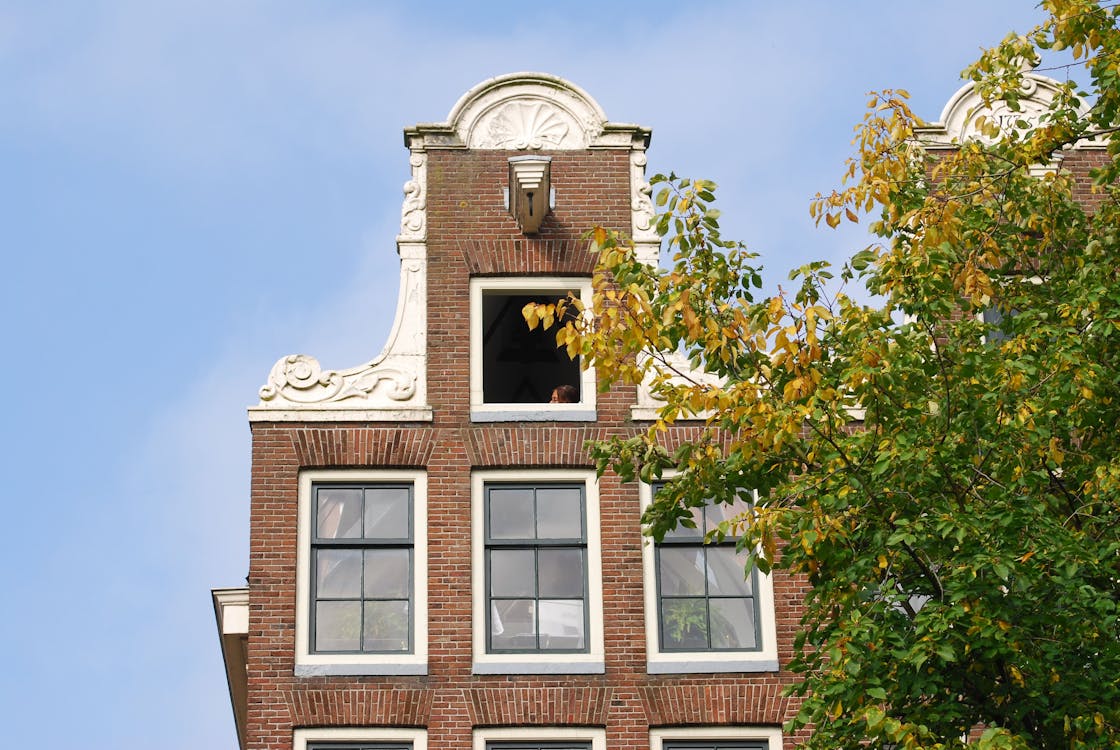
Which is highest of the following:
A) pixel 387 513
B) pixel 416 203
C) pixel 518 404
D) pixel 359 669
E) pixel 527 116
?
pixel 527 116

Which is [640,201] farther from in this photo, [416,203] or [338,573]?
[338,573]

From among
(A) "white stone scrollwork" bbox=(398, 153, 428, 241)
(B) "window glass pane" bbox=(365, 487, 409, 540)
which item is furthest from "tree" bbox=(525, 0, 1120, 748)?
(A) "white stone scrollwork" bbox=(398, 153, 428, 241)

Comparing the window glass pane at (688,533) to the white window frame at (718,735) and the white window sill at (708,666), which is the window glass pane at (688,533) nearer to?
the white window sill at (708,666)

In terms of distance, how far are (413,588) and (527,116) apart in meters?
6.84

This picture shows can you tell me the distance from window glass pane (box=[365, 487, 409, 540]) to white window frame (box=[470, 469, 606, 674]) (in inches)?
33.1

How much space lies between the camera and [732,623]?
74.4 feet

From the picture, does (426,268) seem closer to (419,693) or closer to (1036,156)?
(419,693)

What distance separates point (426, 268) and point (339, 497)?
11.0ft

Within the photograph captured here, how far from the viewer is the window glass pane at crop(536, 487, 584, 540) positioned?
75.5 ft

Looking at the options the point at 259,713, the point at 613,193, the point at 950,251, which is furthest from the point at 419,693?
the point at 950,251

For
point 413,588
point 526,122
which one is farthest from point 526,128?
point 413,588

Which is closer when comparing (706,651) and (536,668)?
(536,668)

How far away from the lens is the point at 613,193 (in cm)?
2503

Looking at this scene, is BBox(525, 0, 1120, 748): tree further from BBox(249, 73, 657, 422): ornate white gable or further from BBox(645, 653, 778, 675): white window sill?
BBox(249, 73, 657, 422): ornate white gable
